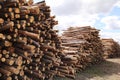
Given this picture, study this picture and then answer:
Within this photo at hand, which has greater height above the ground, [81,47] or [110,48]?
[81,47]

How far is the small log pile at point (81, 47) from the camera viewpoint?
12.9 metres

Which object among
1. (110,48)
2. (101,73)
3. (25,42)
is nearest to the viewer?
(25,42)

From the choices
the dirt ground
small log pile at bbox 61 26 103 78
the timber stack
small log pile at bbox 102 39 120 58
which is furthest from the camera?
small log pile at bbox 102 39 120 58

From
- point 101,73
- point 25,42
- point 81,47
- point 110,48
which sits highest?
point 25,42

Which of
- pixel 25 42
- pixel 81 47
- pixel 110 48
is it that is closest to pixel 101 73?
pixel 81 47

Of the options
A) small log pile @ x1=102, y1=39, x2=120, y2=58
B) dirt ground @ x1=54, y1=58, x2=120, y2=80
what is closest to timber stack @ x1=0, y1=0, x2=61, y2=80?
dirt ground @ x1=54, y1=58, x2=120, y2=80

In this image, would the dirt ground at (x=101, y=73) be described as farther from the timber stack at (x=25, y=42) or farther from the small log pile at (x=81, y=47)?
the timber stack at (x=25, y=42)

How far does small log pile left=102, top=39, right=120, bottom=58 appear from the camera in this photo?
2105cm

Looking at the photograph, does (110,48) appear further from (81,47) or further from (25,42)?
(25,42)

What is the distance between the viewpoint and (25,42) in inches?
306

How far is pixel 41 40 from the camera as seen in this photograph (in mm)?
9047

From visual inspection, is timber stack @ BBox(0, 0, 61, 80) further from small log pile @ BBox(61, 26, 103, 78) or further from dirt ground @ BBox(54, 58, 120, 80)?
dirt ground @ BBox(54, 58, 120, 80)

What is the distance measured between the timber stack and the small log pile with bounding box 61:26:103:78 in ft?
7.36

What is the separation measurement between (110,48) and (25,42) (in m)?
14.4
